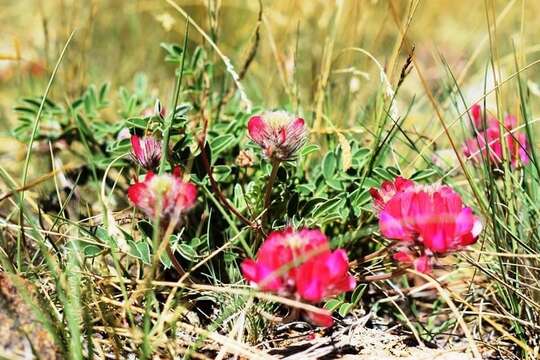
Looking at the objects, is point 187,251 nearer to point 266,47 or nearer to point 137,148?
point 137,148

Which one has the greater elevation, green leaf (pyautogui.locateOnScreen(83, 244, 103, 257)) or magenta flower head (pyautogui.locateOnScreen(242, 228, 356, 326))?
magenta flower head (pyautogui.locateOnScreen(242, 228, 356, 326))

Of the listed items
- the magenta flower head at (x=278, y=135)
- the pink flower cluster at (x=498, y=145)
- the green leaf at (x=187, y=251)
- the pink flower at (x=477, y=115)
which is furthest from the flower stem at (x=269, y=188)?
the pink flower at (x=477, y=115)

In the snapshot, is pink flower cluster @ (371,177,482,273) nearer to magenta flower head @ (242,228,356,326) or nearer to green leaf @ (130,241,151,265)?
magenta flower head @ (242,228,356,326)

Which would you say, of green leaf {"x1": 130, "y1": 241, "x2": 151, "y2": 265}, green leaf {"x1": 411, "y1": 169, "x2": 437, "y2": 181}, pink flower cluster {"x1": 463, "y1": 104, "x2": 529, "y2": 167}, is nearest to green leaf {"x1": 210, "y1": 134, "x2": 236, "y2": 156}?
green leaf {"x1": 130, "y1": 241, "x2": 151, "y2": 265}

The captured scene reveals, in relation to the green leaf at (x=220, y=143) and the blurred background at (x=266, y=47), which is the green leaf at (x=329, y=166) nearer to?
the green leaf at (x=220, y=143)

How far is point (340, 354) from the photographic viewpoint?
112cm

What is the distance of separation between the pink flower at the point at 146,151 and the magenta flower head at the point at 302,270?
0.97 feet

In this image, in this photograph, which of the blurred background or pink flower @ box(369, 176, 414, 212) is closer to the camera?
pink flower @ box(369, 176, 414, 212)

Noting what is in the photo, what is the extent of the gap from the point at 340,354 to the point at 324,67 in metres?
0.80

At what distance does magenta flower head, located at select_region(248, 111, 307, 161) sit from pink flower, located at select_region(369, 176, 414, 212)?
0.50 feet

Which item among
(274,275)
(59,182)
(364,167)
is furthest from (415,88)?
(274,275)

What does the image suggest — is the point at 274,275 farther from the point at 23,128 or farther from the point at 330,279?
the point at 23,128

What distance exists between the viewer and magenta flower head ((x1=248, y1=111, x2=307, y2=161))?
3.52 ft

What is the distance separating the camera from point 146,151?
112cm
